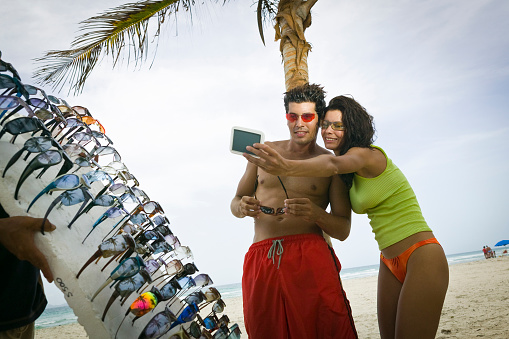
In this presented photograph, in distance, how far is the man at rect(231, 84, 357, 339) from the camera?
9.15ft

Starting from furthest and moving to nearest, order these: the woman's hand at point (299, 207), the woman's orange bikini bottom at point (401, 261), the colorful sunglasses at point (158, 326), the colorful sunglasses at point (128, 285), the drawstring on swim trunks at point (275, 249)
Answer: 1. the drawstring on swim trunks at point (275, 249)
2. the woman's hand at point (299, 207)
3. the woman's orange bikini bottom at point (401, 261)
4. the colorful sunglasses at point (158, 326)
5. the colorful sunglasses at point (128, 285)

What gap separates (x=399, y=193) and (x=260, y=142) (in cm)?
109

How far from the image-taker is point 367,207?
272cm

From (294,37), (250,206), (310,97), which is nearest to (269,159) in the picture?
(250,206)

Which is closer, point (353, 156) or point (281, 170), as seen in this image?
point (281, 170)

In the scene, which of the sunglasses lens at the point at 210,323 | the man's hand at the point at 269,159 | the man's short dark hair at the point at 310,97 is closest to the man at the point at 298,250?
the man's short dark hair at the point at 310,97

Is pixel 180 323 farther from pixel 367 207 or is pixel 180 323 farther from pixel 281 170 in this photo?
pixel 367 207

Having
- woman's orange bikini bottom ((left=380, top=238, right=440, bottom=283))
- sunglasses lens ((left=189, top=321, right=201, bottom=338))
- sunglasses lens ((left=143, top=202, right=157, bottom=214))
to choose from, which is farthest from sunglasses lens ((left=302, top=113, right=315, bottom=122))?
sunglasses lens ((left=189, top=321, right=201, bottom=338))

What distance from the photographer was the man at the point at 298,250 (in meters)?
2.79

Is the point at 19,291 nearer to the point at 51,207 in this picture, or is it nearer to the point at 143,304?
the point at 51,207

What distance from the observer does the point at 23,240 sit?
1.48m

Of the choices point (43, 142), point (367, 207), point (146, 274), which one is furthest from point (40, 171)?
point (367, 207)

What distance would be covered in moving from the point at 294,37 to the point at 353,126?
347 cm

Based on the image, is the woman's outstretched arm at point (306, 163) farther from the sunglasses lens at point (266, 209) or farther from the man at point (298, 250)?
the sunglasses lens at point (266, 209)
